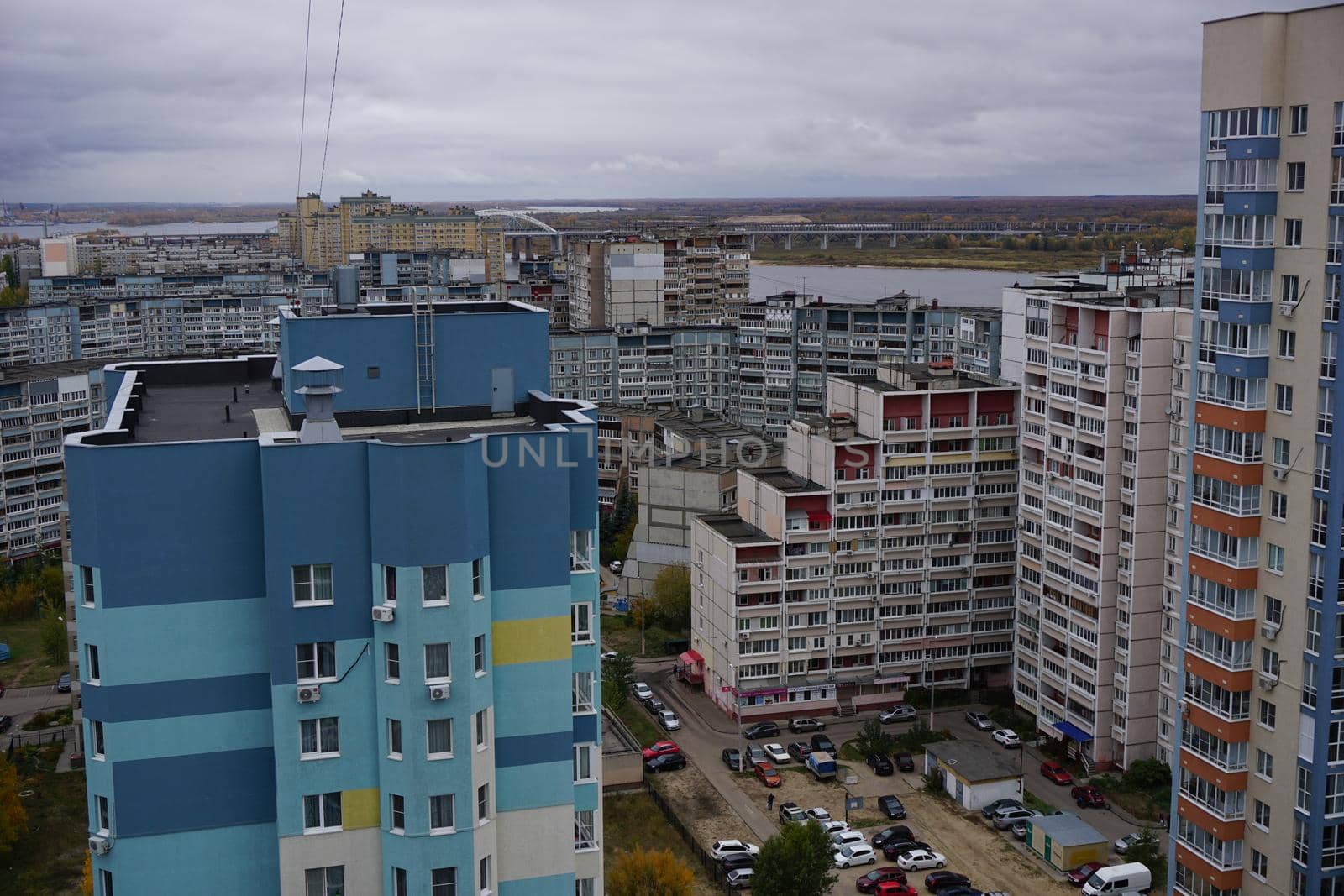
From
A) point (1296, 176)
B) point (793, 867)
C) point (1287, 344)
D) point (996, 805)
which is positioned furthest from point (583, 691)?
point (996, 805)

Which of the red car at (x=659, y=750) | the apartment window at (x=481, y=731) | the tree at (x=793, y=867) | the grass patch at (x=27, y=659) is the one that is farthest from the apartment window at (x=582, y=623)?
Result: the grass patch at (x=27, y=659)

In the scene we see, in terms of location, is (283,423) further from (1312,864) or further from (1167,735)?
(1167,735)

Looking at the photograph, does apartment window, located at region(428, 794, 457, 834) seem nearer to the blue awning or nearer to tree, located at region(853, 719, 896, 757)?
tree, located at region(853, 719, 896, 757)

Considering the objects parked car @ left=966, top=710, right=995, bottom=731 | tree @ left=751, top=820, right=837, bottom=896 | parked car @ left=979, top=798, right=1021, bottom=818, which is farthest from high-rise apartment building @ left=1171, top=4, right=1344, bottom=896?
parked car @ left=966, top=710, right=995, bottom=731

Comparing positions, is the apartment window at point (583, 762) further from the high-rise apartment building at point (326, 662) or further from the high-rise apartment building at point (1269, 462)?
the high-rise apartment building at point (1269, 462)

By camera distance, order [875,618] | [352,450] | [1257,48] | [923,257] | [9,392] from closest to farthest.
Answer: [352,450] → [1257,48] → [875,618] → [9,392] → [923,257]

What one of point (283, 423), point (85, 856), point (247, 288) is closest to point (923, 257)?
point (247, 288)

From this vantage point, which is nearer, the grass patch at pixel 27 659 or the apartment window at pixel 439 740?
the apartment window at pixel 439 740
